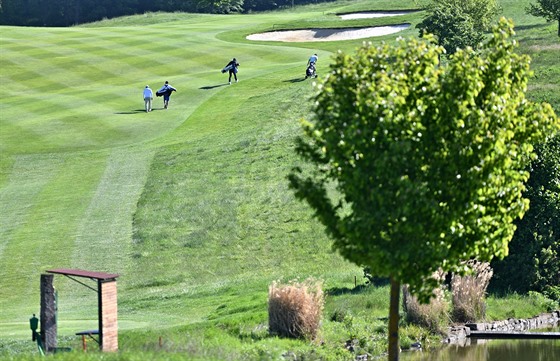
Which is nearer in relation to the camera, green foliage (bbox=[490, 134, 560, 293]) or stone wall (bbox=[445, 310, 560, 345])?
stone wall (bbox=[445, 310, 560, 345])

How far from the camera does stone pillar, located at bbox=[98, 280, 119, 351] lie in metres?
23.0

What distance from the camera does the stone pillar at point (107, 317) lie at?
2300 centimetres

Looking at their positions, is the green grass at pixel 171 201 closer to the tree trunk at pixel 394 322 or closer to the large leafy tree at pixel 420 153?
the tree trunk at pixel 394 322

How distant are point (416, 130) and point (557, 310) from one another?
15.6m

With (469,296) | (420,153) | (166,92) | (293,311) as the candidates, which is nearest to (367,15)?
(166,92)

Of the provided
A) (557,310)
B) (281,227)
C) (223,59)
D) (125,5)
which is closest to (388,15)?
(223,59)

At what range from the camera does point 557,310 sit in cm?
3350

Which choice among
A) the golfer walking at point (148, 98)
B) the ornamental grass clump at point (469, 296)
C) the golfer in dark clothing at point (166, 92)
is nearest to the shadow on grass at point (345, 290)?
the ornamental grass clump at point (469, 296)

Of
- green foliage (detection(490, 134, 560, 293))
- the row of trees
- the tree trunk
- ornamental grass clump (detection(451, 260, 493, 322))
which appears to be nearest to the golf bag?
the row of trees

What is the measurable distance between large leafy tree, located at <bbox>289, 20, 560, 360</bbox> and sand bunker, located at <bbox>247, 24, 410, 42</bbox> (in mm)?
67347

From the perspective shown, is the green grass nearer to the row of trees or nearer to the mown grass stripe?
the mown grass stripe

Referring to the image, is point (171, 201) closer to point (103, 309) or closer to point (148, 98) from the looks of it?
point (148, 98)

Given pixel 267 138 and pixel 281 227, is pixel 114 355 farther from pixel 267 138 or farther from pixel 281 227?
pixel 267 138

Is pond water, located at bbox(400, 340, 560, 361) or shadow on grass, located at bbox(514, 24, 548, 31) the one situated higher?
shadow on grass, located at bbox(514, 24, 548, 31)
